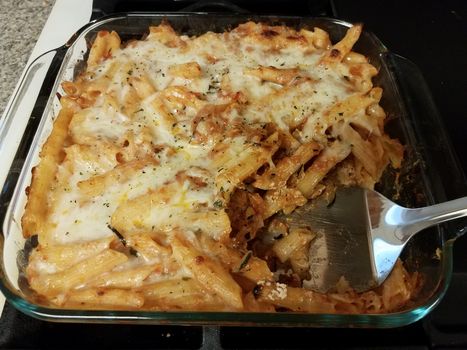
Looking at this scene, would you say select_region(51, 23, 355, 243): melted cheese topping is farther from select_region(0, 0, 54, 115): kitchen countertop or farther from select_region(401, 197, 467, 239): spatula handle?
select_region(0, 0, 54, 115): kitchen countertop

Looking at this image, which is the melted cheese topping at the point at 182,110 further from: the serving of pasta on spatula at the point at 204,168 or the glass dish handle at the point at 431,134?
the glass dish handle at the point at 431,134

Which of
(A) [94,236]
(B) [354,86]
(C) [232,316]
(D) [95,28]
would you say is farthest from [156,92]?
(C) [232,316]

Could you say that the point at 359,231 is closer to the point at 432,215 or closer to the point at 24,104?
the point at 432,215

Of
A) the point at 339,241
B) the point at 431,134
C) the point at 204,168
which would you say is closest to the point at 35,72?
the point at 204,168

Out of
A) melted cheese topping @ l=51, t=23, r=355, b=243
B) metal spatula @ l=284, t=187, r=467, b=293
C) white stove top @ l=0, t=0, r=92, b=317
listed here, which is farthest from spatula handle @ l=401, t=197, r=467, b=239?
white stove top @ l=0, t=0, r=92, b=317

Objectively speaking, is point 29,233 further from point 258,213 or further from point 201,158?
point 258,213
